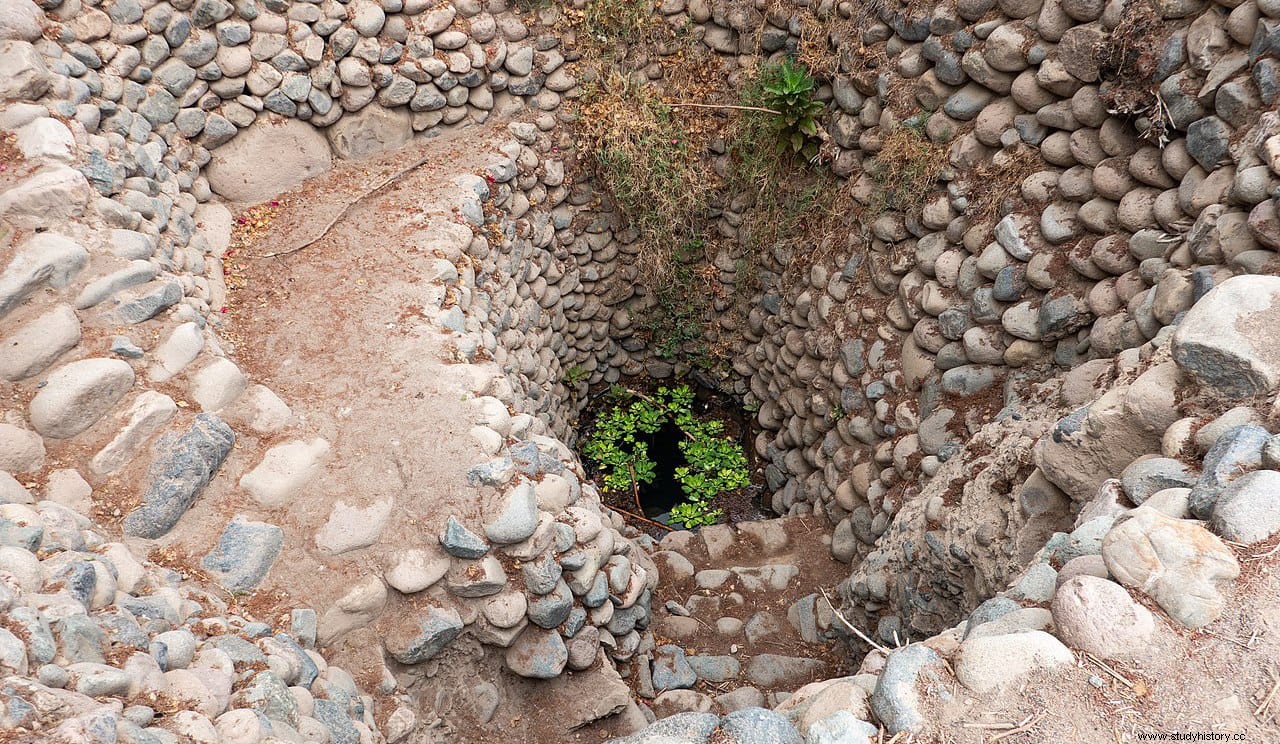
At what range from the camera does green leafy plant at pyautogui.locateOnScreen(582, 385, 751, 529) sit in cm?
630

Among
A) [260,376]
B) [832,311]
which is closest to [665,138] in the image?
[832,311]

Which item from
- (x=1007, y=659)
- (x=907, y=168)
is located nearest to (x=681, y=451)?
(x=907, y=168)

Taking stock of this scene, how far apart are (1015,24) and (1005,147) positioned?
0.60 metres

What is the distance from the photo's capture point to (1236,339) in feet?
7.99

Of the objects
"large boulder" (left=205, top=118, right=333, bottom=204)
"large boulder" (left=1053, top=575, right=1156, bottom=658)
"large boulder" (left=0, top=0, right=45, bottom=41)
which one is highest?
"large boulder" (left=0, top=0, right=45, bottom=41)

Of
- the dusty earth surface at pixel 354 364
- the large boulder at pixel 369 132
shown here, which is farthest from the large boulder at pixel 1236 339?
the large boulder at pixel 369 132

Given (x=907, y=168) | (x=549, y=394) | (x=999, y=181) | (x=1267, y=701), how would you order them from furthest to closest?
(x=549, y=394) → (x=907, y=168) → (x=999, y=181) → (x=1267, y=701)

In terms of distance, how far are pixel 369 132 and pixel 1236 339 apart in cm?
454

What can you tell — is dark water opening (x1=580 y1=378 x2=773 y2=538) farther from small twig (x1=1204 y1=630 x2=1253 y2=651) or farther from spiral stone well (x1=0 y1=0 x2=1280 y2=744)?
small twig (x1=1204 y1=630 x2=1253 y2=651)

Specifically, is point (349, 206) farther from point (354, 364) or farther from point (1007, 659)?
point (1007, 659)

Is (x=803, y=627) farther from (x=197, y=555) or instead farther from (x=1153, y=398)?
(x=197, y=555)

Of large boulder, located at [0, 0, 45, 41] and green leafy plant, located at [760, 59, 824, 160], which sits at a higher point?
large boulder, located at [0, 0, 45, 41]

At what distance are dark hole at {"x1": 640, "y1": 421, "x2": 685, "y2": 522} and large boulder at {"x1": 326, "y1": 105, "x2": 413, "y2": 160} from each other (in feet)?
10.2

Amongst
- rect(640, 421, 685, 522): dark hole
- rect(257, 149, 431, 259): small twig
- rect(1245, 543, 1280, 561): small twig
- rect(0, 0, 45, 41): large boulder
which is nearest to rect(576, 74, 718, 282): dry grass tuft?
rect(257, 149, 431, 259): small twig
